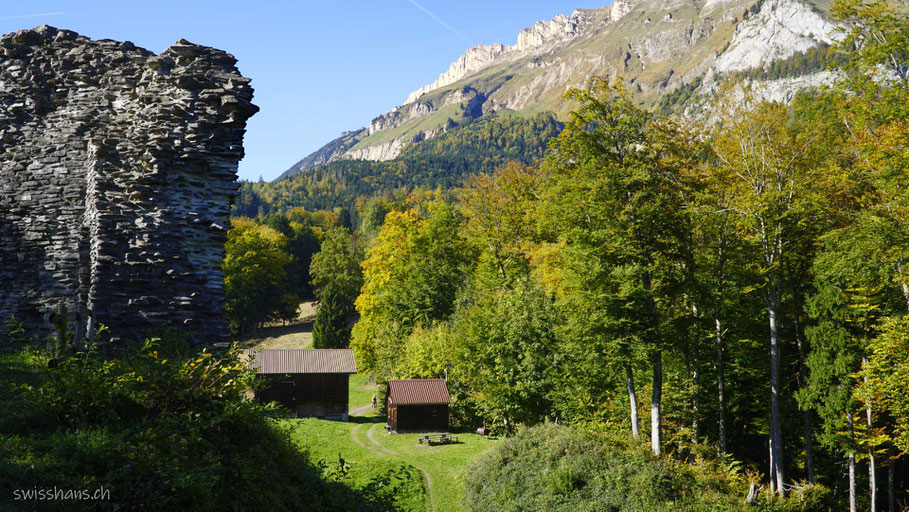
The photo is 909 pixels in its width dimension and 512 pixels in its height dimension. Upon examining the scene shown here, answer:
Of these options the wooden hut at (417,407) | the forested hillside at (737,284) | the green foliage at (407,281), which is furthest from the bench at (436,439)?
the green foliage at (407,281)

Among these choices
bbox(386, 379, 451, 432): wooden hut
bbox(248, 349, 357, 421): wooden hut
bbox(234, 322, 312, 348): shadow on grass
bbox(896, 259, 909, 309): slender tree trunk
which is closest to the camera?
bbox(896, 259, 909, 309): slender tree trunk

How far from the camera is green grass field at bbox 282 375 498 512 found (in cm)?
1897

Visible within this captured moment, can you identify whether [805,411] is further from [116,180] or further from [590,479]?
[116,180]

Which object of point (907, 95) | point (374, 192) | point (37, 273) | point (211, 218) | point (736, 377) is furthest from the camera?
point (374, 192)

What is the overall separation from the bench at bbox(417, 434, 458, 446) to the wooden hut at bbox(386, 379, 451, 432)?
1936mm

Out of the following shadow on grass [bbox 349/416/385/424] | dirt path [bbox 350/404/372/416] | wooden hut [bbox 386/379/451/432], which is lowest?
dirt path [bbox 350/404/372/416]

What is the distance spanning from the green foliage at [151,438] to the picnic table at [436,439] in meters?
20.5

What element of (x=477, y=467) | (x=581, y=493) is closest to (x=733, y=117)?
(x=581, y=493)

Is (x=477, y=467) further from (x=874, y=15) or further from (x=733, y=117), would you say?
(x=874, y=15)

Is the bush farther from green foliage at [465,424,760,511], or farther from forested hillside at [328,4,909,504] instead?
forested hillside at [328,4,909,504]

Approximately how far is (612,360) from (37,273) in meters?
17.4

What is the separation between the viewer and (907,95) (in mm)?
15836

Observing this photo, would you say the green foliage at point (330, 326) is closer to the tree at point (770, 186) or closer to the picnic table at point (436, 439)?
the picnic table at point (436, 439)

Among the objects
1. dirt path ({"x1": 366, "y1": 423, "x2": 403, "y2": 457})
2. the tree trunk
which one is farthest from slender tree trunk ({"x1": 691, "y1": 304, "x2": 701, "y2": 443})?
dirt path ({"x1": 366, "y1": 423, "x2": 403, "y2": 457})
